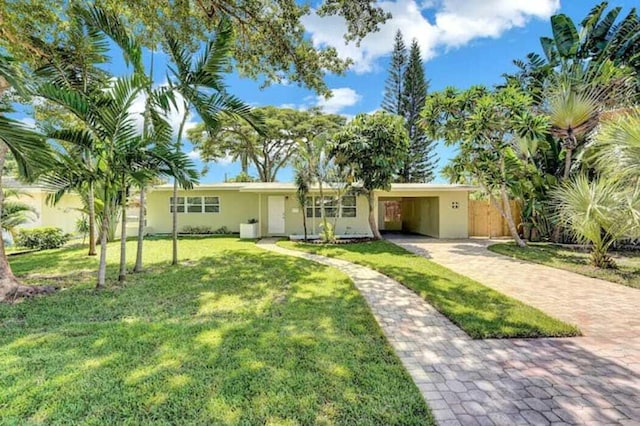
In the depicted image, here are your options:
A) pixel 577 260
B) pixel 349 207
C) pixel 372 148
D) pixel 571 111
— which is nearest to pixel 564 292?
pixel 577 260

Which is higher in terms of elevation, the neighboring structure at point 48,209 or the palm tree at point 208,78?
the palm tree at point 208,78

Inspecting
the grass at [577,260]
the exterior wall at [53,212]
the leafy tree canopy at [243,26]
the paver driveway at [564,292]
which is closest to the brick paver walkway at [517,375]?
the paver driveway at [564,292]

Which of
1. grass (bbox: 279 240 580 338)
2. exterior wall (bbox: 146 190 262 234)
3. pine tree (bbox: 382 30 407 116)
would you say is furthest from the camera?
pine tree (bbox: 382 30 407 116)

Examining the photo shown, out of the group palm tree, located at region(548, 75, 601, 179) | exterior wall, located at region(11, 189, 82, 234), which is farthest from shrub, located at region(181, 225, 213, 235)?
palm tree, located at region(548, 75, 601, 179)

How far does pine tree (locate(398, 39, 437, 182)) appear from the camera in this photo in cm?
2756

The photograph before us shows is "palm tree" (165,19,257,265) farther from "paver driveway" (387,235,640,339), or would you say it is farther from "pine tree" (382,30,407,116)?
"pine tree" (382,30,407,116)

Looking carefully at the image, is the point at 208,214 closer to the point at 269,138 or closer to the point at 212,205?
the point at 212,205

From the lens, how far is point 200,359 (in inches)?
132

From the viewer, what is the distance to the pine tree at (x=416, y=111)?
90.4 feet

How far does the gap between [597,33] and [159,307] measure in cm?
1843

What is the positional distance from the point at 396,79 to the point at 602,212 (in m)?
23.8

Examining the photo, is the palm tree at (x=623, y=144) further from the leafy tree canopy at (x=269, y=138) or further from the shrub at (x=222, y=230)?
the leafy tree canopy at (x=269, y=138)

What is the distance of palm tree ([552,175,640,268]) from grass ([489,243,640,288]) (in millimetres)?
468

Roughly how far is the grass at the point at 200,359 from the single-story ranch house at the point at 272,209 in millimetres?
9679
